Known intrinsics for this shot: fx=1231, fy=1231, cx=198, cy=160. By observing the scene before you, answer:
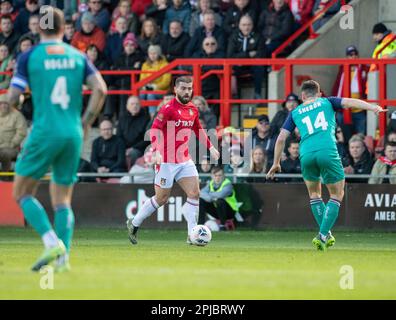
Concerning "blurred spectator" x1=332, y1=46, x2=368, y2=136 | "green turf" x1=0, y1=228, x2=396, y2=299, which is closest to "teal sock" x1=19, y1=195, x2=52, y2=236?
"green turf" x1=0, y1=228, x2=396, y2=299

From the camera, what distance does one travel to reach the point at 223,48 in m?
22.8

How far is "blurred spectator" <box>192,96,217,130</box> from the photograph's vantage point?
2077 centimetres

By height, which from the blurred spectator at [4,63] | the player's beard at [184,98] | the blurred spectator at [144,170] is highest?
the blurred spectator at [4,63]

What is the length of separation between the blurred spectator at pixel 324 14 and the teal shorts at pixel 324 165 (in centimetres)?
846

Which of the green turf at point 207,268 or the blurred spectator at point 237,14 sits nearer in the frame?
the green turf at point 207,268

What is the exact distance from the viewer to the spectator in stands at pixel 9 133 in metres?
21.5

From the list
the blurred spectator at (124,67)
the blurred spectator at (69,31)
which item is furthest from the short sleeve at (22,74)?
the blurred spectator at (69,31)

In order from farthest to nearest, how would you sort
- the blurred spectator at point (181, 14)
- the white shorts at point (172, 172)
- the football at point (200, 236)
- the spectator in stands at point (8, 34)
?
the spectator in stands at point (8, 34)
the blurred spectator at point (181, 14)
the white shorts at point (172, 172)
the football at point (200, 236)

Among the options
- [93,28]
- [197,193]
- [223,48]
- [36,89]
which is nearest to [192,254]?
[197,193]

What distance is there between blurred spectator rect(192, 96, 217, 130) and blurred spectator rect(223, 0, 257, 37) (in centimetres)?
254

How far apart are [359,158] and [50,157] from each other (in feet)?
31.7

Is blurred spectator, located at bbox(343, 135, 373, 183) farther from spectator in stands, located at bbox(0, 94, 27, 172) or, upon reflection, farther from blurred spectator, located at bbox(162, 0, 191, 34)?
spectator in stands, located at bbox(0, 94, 27, 172)

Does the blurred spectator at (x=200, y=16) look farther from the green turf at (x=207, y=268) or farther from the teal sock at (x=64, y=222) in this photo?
the teal sock at (x=64, y=222)

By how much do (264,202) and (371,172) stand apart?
1817 mm
